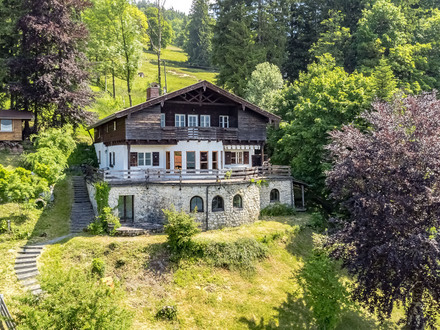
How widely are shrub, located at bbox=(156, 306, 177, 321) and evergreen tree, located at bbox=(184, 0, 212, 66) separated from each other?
9321 cm

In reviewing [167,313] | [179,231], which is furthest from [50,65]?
[167,313]

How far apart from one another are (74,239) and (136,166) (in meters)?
7.96

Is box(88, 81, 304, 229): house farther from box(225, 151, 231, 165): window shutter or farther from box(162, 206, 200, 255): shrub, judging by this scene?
box(162, 206, 200, 255): shrub

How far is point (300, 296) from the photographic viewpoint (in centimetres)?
2217

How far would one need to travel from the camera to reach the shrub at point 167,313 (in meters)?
18.5

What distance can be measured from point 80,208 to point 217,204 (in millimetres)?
10757

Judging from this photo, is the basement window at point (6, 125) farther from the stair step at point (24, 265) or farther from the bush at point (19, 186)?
the stair step at point (24, 265)

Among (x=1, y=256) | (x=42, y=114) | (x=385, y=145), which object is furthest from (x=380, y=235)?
(x=42, y=114)

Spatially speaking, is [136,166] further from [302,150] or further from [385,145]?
[385,145]

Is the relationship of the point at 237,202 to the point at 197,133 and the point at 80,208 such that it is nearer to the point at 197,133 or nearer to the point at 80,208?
the point at 197,133

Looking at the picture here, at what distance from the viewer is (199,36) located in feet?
362

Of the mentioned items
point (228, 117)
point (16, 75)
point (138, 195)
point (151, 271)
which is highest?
point (16, 75)

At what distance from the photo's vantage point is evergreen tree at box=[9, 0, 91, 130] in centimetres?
3347

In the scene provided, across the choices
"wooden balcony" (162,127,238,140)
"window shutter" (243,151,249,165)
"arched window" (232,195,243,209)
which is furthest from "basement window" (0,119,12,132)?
"arched window" (232,195,243,209)
